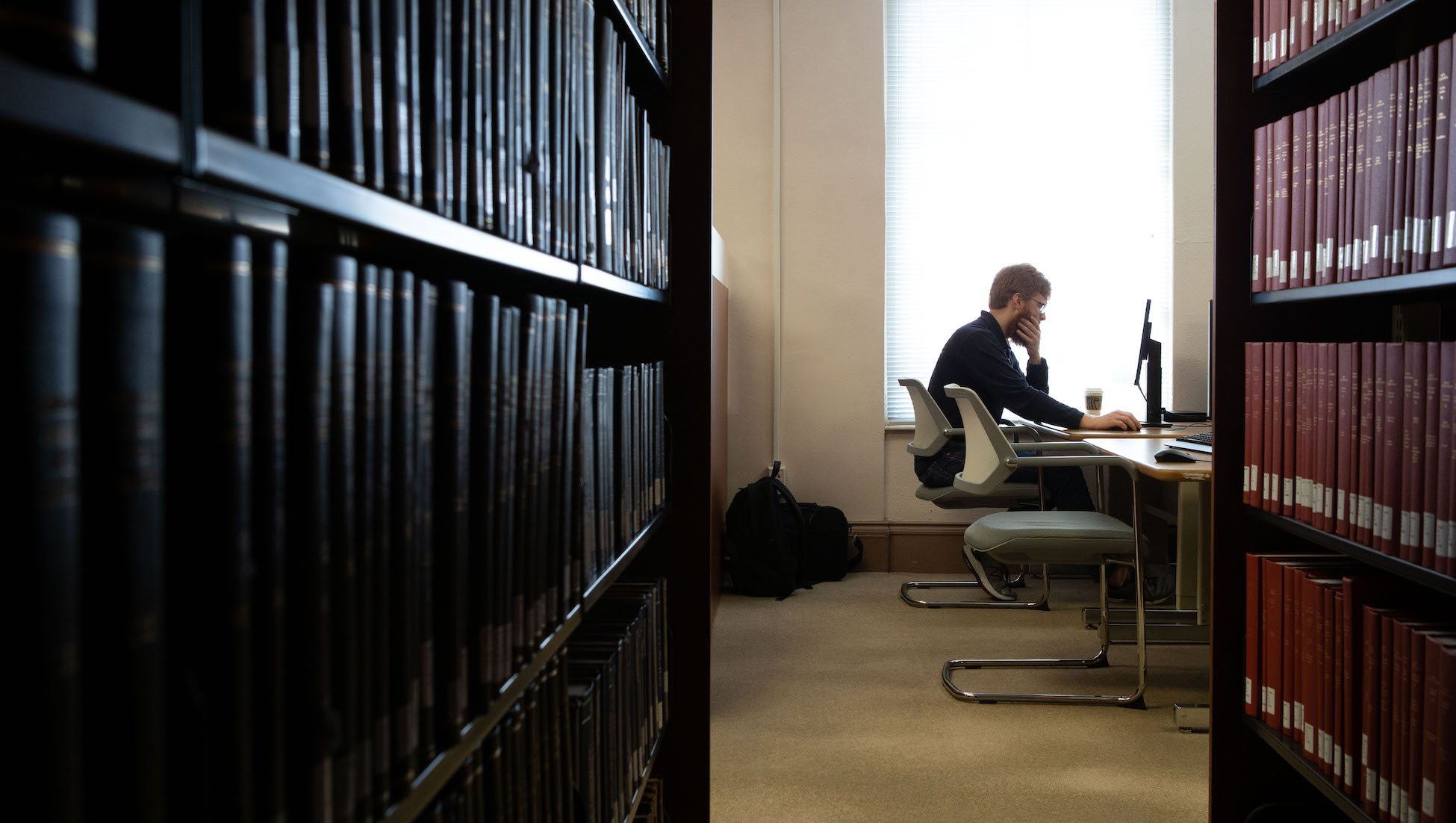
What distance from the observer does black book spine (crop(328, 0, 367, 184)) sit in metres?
0.50

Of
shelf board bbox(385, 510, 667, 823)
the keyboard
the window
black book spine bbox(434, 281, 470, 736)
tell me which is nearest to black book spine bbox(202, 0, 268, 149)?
black book spine bbox(434, 281, 470, 736)

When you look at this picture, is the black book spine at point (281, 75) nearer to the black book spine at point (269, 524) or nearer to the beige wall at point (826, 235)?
the black book spine at point (269, 524)

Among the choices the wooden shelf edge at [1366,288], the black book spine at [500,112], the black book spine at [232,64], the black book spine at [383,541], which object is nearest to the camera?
the black book spine at [232,64]

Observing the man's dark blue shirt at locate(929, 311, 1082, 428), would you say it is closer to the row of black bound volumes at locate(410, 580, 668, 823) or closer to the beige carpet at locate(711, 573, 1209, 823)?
the beige carpet at locate(711, 573, 1209, 823)

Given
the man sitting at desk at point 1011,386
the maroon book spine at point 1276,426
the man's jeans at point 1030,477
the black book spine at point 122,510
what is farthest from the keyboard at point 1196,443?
the black book spine at point 122,510

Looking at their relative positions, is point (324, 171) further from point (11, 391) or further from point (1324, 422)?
point (1324, 422)

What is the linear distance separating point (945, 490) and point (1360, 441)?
215cm

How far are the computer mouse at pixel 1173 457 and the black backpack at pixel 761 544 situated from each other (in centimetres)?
162

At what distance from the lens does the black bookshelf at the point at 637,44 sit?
1.16 m

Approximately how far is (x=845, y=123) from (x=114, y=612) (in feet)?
13.3

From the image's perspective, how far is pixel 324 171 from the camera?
1.56 ft

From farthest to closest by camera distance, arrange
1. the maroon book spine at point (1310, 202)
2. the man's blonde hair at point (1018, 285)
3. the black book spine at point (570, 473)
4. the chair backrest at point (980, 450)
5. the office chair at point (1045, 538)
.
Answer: the man's blonde hair at point (1018, 285), the chair backrest at point (980, 450), the office chair at point (1045, 538), the maroon book spine at point (1310, 202), the black book spine at point (570, 473)

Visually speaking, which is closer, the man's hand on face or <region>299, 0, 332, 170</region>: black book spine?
<region>299, 0, 332, 170</region>: black book spine

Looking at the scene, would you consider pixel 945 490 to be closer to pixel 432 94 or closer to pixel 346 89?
pixel 432 94
